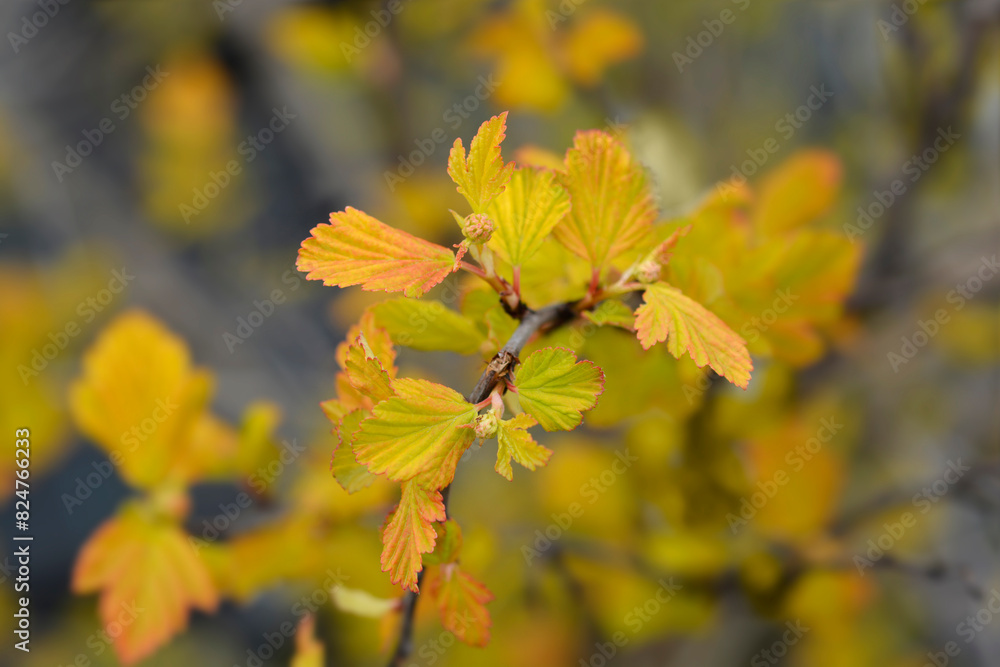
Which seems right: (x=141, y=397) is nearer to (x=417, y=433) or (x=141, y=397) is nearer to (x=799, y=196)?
(x=417, y=433)

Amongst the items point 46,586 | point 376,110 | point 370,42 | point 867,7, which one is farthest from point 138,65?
point 867,7

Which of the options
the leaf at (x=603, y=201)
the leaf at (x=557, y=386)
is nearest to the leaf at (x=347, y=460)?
the leaf at (x=557, y=386)

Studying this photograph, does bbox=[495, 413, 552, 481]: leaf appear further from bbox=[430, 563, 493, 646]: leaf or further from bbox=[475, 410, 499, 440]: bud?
bbox=[430, 563, 493, 646]: leaf

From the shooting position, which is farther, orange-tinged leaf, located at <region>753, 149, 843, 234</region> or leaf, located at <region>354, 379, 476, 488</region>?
orange-tinged leaf, located at <region>753, 149, 843, 234</region>

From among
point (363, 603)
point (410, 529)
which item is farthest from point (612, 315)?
point (363, 603)

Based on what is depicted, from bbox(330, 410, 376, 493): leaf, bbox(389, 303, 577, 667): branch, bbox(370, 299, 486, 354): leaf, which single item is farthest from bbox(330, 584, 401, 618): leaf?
bbox(370, 299, 486, 354): leaf

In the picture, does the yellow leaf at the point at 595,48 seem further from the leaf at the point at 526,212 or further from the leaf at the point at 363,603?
the leaf at the point at 363,603

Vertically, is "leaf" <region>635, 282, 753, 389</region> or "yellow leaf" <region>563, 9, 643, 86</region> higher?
"yellow leaf" <region>563, 9, 643, 86</region>
